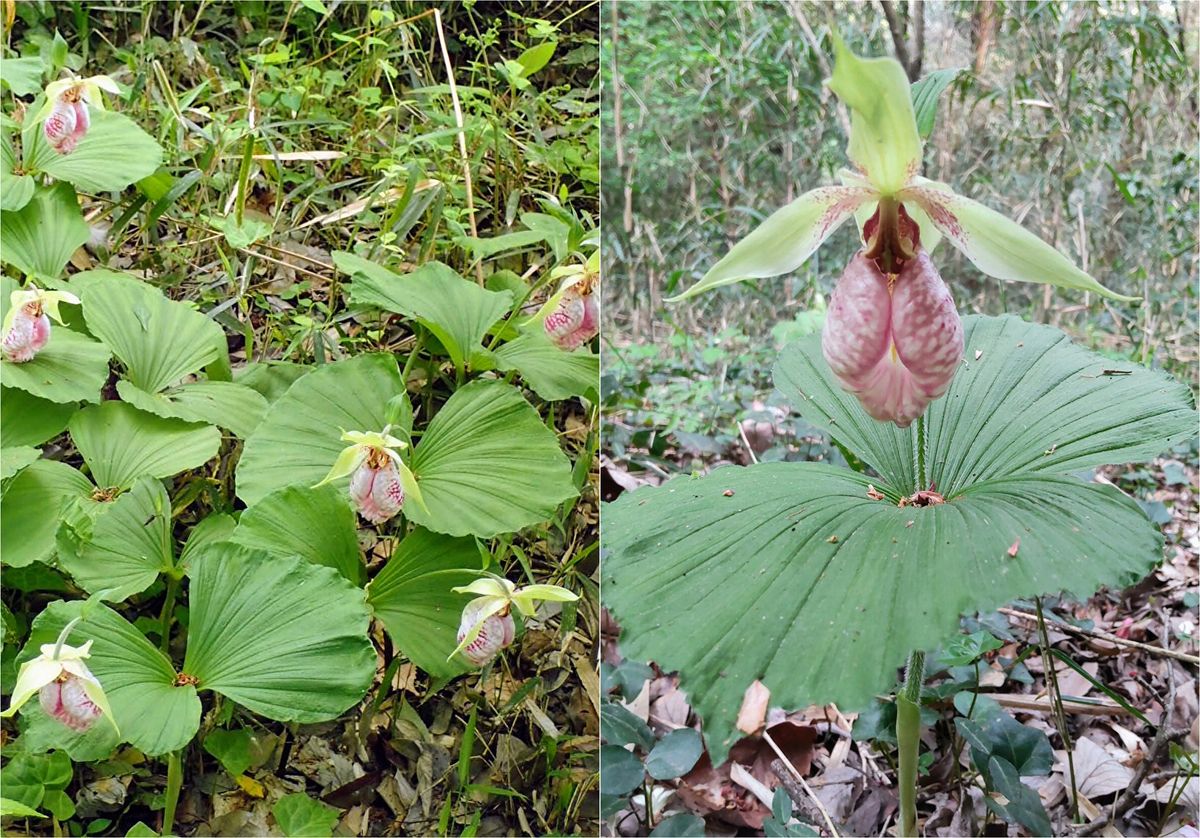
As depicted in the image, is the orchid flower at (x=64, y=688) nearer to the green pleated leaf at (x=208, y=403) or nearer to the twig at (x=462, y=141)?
the green pleated leaf at (x=208, y=403)

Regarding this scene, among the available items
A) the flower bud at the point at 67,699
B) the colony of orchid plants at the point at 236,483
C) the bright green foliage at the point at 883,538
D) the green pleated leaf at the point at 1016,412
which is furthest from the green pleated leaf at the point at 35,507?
the green pleated leaf at the point at 1016,412

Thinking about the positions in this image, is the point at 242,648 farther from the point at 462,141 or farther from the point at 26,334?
the point at 462,141

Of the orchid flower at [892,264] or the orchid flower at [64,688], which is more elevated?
the orchid flower at [892,264]

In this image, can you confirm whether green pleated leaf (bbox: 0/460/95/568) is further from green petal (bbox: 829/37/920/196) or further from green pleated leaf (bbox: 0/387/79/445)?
green petal (bbox: 829/37/920/196)

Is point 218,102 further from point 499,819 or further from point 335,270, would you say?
point 499,819

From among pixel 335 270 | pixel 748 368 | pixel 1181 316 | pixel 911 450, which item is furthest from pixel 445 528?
pixel 1181 316

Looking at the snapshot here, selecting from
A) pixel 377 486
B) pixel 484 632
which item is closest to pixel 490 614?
pixel 484 632

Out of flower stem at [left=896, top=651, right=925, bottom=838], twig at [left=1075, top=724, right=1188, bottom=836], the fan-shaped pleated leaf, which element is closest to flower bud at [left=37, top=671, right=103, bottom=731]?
the fan-shaped pleated leaf
